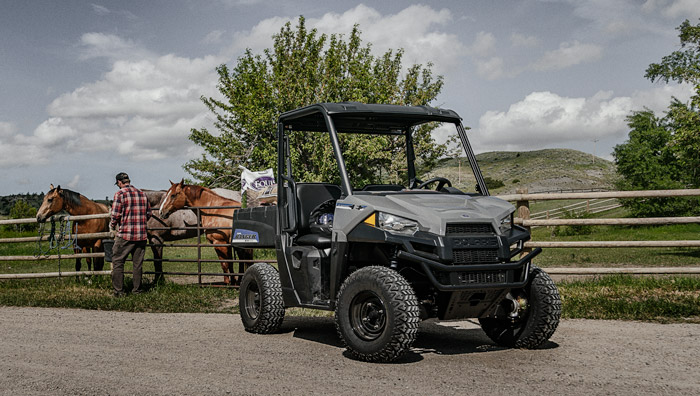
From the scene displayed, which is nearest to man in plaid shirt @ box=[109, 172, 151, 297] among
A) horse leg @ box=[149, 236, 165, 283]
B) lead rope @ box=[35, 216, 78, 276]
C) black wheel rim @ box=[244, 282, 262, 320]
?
horse leg @ box=[149, 236, 165, 283]

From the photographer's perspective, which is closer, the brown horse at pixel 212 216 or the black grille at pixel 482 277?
the black grille at pixel 482 277

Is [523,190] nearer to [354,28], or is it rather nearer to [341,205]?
[341,205]

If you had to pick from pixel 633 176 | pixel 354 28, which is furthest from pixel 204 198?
pixel 633 176

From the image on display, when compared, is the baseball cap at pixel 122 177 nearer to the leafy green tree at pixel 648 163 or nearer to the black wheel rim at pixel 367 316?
the black wheel rim at pixel 367 316

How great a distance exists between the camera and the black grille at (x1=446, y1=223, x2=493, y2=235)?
641cm

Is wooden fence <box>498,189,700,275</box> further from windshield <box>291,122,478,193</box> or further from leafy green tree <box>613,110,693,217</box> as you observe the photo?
leafy green tree <box>613,110,693,217</box>

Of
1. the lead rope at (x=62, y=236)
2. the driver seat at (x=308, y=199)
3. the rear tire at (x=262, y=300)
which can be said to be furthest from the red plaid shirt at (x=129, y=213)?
the driver seat at (x=308, y=199)

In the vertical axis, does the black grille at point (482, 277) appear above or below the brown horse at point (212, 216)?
below

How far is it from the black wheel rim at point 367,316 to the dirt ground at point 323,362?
11.7 inches

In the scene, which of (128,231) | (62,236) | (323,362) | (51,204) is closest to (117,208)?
(128,231)

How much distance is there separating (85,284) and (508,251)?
11.1 m

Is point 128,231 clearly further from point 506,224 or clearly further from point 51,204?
point 506,224

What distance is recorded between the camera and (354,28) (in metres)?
39.9

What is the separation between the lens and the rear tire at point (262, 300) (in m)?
8.38
